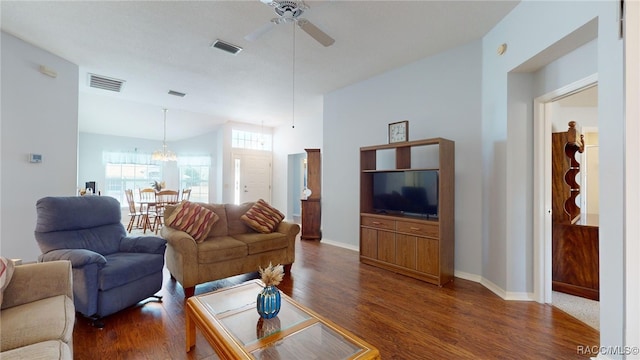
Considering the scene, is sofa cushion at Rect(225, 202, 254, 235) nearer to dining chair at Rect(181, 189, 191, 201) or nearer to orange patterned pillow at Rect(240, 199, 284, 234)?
orange patterned pillow at Rect(240, 199, 284, 234)

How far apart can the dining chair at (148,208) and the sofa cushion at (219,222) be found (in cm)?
372

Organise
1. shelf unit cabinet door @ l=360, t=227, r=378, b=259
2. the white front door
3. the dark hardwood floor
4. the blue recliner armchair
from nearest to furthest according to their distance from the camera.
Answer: the dark hardwood floor
the blue recliner armchair
shelf unit cabinet door @ l=360, t=227, r=378, b=259
the white front door

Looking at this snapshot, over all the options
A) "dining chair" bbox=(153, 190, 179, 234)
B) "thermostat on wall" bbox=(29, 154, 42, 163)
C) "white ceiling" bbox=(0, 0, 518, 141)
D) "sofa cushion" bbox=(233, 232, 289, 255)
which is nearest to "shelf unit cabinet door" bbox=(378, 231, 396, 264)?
"sofa cushion" bbox=(233, 232, 289, 255)

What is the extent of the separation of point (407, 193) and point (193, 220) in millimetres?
2645

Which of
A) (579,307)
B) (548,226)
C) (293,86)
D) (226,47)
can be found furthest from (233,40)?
(579,307)

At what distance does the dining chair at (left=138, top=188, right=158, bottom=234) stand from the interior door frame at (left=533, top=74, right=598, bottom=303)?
696cm

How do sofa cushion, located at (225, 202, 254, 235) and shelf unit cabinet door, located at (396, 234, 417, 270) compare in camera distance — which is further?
sofa cushion, located at (225, 202, 254, 235)

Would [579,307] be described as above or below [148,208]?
below

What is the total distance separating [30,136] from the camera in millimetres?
3359

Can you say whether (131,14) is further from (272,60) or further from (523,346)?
(523,346)

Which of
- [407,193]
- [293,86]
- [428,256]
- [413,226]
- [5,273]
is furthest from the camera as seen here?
[293,86]

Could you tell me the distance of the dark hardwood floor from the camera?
6.22ft

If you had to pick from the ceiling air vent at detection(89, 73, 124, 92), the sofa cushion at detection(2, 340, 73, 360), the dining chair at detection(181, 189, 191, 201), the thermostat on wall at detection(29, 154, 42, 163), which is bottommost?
the sofa cushion at detection(2, 340, 73, 360)

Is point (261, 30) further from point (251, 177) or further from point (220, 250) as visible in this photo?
point (251, 177)
